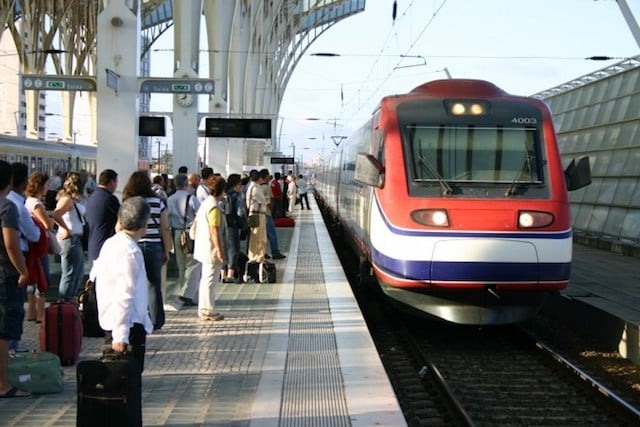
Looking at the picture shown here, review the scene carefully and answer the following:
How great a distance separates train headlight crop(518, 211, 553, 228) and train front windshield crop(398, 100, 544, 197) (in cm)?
32

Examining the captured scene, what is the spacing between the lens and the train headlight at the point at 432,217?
26.1ft

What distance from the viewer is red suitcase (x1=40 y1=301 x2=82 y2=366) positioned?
20.2 ft

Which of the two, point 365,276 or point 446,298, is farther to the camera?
point 365,276

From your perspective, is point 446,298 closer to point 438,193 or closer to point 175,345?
point 438,193

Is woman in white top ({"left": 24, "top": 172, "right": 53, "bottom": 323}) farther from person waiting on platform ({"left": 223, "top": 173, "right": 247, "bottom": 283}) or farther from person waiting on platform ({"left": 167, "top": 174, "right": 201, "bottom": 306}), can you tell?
person waiting on platform ({"left": 223, "top": 173, "right": 247, "bottom": 283})

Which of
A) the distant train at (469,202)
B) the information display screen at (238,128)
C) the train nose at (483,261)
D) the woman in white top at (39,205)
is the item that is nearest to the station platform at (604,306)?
the distant train at (469,202)

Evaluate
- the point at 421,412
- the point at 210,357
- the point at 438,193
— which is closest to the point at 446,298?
the point at 438,193

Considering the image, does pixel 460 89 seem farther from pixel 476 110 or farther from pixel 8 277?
pixel 8 277

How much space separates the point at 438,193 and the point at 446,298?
3.78 feet

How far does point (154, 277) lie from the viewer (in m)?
6.96

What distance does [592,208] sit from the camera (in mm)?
19453

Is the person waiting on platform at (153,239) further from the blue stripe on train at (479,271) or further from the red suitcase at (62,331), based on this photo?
the blue stripe on train at (479,271)

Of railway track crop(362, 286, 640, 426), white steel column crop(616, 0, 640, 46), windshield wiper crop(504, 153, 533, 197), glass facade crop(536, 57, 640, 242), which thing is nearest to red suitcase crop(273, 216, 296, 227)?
glass facade crop(536, 57, 640, 242)

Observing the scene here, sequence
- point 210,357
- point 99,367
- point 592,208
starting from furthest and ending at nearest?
point 592,208 → point 210,357 → point 99,367
